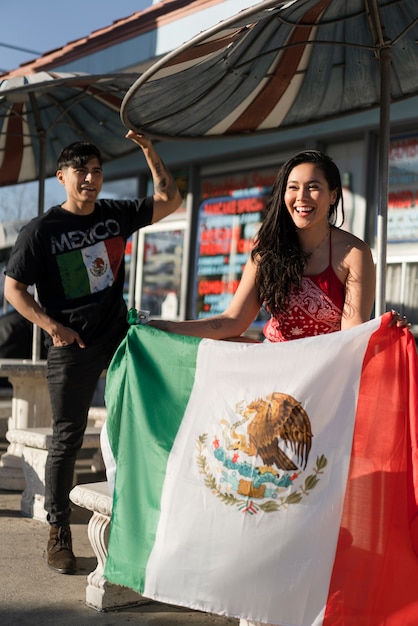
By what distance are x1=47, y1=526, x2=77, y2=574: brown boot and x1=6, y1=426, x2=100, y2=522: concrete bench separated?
105cm

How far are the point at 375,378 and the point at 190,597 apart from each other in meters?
Result: 1.06

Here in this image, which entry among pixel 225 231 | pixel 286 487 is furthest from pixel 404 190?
pixel 286 487

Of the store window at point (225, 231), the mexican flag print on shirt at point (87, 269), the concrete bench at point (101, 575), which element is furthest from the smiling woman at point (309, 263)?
the store window at point (225, 231)

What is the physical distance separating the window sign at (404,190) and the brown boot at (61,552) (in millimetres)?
4789

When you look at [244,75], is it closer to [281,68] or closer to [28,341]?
[281,68]

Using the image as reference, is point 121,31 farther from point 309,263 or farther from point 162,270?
point 309,263

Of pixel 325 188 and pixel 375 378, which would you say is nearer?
pixel 375 378

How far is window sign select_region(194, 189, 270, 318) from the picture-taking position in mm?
9797

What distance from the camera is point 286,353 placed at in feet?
10.7

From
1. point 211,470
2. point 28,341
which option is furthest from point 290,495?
point 28,341

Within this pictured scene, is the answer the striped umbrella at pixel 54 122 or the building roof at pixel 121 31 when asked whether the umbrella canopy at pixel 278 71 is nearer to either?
the striped umbrella at pixel 54 122

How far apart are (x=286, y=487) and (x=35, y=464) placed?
9.99 feet

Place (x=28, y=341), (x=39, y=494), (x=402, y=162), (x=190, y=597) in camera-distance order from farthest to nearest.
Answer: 1. (x=28, y=341)
2. (x=402, y=162)
3. (x=39, y=494)
4. (x=190, y=597)

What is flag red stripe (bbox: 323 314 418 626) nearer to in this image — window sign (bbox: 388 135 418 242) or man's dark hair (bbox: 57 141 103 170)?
man's dark hair (bbox: 57 141 103 170)
